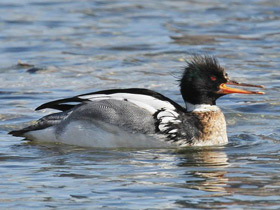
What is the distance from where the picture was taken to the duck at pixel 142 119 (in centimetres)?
1116

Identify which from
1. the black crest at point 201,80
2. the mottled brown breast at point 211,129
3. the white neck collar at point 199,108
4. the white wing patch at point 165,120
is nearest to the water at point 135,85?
the mottled brown breast at point 211,129

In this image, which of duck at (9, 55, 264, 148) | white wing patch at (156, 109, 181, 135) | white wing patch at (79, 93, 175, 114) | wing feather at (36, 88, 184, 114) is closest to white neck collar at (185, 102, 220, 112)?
duck at (9, 55, 264, 148)

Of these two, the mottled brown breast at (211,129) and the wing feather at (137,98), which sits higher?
the wing feather at (137,98)

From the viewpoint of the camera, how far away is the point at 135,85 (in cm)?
1541

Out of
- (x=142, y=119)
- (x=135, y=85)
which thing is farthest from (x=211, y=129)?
(x=135, y=85)

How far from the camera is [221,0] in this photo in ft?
78.0

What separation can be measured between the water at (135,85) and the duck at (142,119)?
0.58 ft

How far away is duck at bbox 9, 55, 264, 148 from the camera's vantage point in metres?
11.2

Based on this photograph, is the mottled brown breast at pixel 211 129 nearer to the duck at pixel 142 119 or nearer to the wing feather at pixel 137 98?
the duck at pixel 142 119

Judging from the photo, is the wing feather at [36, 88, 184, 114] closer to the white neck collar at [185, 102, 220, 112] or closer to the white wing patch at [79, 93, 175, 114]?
the white wing patch at [79, 93, 175, 114]

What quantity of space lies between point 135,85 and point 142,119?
4301mm

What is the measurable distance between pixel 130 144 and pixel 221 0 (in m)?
13.3

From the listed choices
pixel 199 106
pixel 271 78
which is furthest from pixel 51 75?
pixel 199 106

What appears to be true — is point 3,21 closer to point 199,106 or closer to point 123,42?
point 123,42
